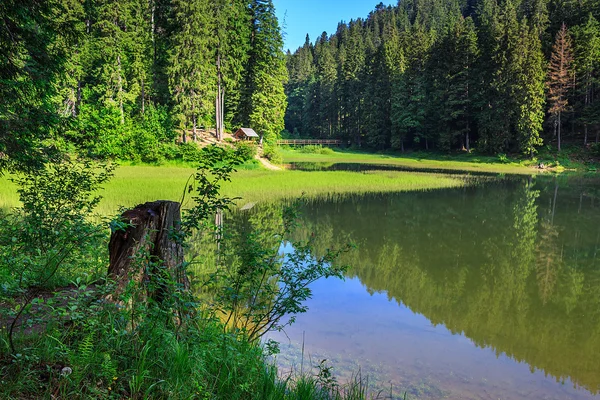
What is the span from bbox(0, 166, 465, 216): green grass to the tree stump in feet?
30.7

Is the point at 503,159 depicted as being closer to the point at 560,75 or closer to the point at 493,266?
the point at 560,75

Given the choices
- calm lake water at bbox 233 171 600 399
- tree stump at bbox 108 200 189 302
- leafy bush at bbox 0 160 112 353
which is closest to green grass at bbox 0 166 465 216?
calm lake water at bbox 233 171 600 399

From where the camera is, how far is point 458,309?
8.17m

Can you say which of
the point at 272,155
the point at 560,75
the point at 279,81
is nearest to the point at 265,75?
the point at 279,81

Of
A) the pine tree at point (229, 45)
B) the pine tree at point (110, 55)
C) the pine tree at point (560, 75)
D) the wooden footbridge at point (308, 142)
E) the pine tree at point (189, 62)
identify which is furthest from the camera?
the wooden footbridge at point (308, 142)

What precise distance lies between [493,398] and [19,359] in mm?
5161

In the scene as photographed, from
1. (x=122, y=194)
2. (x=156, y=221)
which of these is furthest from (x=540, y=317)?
(x=122, y=194)

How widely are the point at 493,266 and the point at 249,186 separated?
14039 mm

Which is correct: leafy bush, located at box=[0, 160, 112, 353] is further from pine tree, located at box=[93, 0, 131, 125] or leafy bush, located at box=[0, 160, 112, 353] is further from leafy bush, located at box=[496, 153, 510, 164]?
leafy bush, located at box=[496, 153, 510, 164]

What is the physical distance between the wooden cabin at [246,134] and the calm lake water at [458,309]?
28.0 meters

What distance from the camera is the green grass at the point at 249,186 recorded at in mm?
15878

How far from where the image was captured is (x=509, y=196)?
23.8 meters

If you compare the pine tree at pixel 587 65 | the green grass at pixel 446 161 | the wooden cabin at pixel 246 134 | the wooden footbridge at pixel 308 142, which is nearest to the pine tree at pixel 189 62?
the wooden cabin at pixel 246 134

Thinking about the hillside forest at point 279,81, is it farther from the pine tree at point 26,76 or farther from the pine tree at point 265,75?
the pine tree at point 26,76
